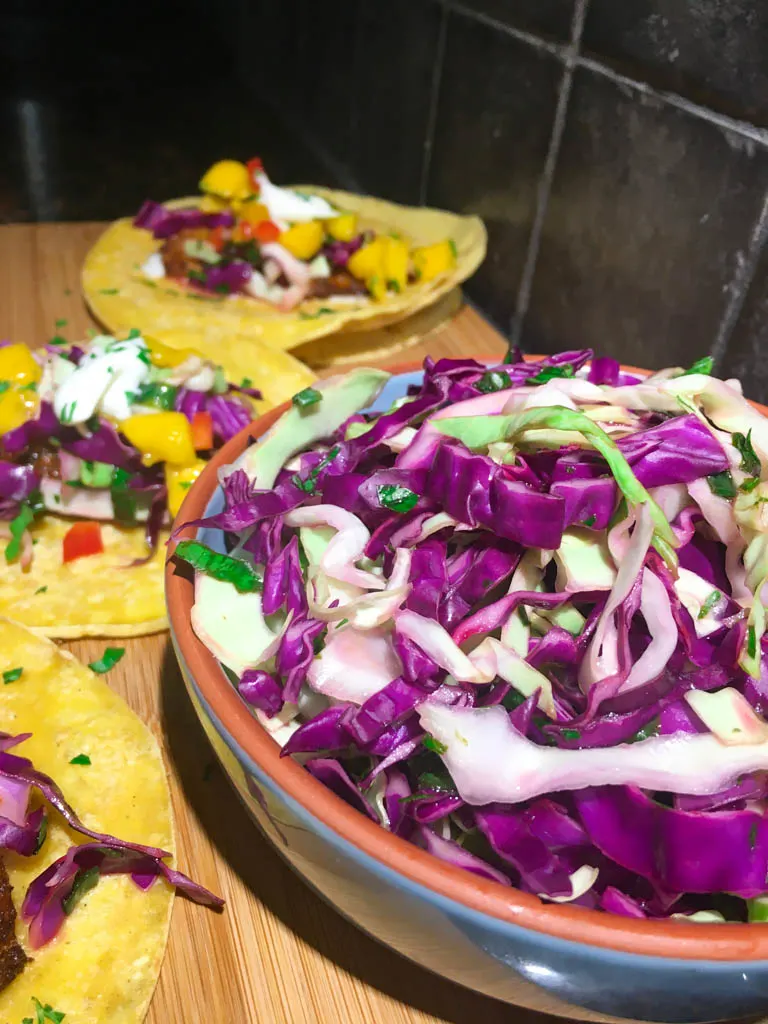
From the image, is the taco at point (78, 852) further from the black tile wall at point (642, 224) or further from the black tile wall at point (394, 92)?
the black tile wall at point (394, 92)

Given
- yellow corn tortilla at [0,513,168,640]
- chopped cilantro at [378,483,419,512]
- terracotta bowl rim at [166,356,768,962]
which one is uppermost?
chopped cilantro at [378,483,419,512]

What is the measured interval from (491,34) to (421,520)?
72.7 inches

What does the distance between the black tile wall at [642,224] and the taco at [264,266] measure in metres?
0.34

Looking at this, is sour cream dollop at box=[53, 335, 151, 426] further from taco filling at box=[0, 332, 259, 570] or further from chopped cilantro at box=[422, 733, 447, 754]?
chopped cilantro at box=[422, 733, 447, 754]

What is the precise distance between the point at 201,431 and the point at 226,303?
826 millimetres

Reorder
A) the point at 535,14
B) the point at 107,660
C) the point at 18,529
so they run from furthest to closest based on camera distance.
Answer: the point at 535,14, the point at 18,529, the point at 107,660

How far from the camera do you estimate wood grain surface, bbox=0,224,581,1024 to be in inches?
36.9

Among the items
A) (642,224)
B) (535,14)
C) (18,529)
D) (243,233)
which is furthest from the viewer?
(243,233)

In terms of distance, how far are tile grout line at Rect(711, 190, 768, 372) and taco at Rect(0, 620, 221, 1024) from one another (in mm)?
1234

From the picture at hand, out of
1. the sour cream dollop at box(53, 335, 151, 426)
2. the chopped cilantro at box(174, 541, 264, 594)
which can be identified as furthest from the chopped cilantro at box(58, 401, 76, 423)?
the chopped cilantro at box(174, 541, 264, 594)

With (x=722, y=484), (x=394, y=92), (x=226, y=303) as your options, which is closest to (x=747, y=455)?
(x=722, y=484)

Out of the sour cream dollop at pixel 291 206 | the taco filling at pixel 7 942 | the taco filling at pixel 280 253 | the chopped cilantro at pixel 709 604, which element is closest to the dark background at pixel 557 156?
the taco filling at pixel 280 253

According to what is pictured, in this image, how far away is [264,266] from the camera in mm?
2330

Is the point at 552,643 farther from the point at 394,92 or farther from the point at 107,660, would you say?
the point at 394,92
